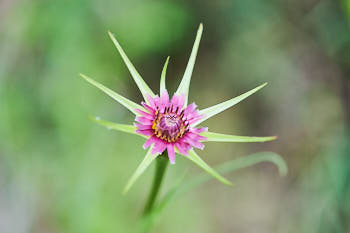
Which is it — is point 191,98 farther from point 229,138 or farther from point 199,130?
point 229,138

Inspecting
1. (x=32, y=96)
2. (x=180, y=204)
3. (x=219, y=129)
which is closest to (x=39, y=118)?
(x=32, y=96)

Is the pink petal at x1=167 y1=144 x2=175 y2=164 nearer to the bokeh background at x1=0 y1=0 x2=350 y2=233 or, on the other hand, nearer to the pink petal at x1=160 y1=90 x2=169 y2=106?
the pink petal at x1=160 y1=90 x2=169 y2=106

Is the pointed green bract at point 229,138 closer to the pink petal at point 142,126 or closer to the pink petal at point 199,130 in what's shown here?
the pink petal at point 199,130

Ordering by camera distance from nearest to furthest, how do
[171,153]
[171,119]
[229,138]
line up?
[229,138], [171,153], [171,119]

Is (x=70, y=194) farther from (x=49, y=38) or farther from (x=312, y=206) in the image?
(x=312, y=206)

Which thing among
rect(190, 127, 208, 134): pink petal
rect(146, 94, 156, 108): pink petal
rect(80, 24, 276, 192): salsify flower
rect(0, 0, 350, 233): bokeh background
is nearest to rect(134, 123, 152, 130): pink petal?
rect(80, 24, 276, 192): salsify flower

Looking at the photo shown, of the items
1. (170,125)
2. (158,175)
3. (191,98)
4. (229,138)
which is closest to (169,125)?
(170,125)
